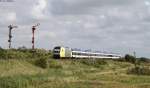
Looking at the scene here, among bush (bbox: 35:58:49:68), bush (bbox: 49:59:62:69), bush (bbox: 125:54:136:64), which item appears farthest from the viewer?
bush (bbox: 125:54:136:64)

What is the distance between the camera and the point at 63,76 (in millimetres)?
54594

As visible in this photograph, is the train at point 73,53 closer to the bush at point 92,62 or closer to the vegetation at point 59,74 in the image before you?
the bush at point 92,62

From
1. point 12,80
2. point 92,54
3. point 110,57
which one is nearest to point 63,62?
point 92,54

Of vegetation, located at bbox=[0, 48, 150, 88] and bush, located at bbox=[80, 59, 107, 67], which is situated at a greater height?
bush, located at bbox=[80, 59, 107, 67]

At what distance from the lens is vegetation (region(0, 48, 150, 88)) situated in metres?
41.3

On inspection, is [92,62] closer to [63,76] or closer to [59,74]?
[59,74]

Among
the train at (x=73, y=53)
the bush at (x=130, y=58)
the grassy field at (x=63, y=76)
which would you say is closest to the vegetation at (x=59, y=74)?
the grassy field at (x=63, y=76)

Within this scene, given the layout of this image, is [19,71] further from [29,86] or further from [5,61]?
[29,86]

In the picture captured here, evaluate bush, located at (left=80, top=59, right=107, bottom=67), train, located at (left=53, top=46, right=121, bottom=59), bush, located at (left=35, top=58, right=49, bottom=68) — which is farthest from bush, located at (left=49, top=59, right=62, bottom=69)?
bush, located at (left=80, top=59, right=107, bottom=67)

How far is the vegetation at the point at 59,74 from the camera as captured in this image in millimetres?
41312

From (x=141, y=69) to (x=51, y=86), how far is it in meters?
33.4

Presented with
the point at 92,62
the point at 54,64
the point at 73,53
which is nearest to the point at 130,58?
the point at 73,53

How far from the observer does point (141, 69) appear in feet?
230

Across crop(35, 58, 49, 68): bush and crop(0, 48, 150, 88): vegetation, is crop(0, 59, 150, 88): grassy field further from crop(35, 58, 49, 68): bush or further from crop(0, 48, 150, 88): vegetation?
crop(35, 58, 49, 68): bush
